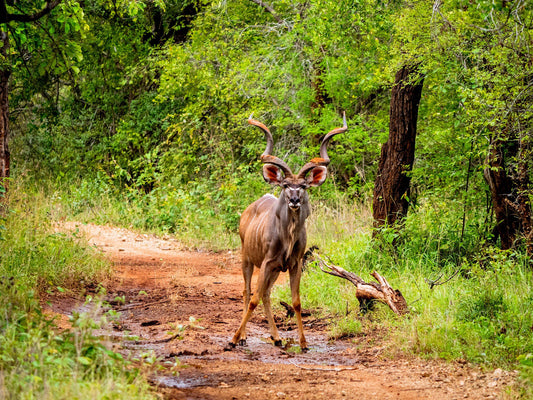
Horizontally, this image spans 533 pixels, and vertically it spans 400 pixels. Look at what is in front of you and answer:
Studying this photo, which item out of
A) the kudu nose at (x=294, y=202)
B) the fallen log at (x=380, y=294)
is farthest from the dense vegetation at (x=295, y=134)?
the kudu nose at (x=294, y=202)

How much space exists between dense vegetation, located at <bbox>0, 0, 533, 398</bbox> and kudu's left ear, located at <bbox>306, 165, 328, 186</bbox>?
6.20 ft

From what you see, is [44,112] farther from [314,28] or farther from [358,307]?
[358,307]

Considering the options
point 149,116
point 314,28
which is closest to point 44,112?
point 149,116

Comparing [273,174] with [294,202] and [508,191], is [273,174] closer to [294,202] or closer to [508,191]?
[294,202]

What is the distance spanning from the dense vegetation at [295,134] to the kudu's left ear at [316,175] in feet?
6.20

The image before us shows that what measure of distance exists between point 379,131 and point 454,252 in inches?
231

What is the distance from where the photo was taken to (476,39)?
31.6ft

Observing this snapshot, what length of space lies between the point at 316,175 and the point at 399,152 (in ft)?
11.5

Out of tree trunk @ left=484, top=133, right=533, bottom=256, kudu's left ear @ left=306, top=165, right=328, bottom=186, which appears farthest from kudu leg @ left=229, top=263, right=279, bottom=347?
tree trunk @ left=484, top=133, right=533, bottom=256

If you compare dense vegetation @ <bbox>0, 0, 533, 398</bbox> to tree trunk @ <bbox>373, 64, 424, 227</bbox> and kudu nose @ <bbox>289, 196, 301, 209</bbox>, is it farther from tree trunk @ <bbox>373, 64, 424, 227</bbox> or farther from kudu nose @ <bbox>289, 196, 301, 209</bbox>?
kudu nose @ <bbox>289, 196, 301, 209</bbox>

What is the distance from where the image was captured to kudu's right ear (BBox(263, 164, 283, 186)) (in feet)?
27.5

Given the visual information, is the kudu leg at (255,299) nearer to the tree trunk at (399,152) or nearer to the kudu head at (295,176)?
the kudu head at (295,176)

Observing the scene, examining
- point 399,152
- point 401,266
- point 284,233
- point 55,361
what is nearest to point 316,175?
point 284,233

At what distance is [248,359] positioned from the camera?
7359 millimetres
